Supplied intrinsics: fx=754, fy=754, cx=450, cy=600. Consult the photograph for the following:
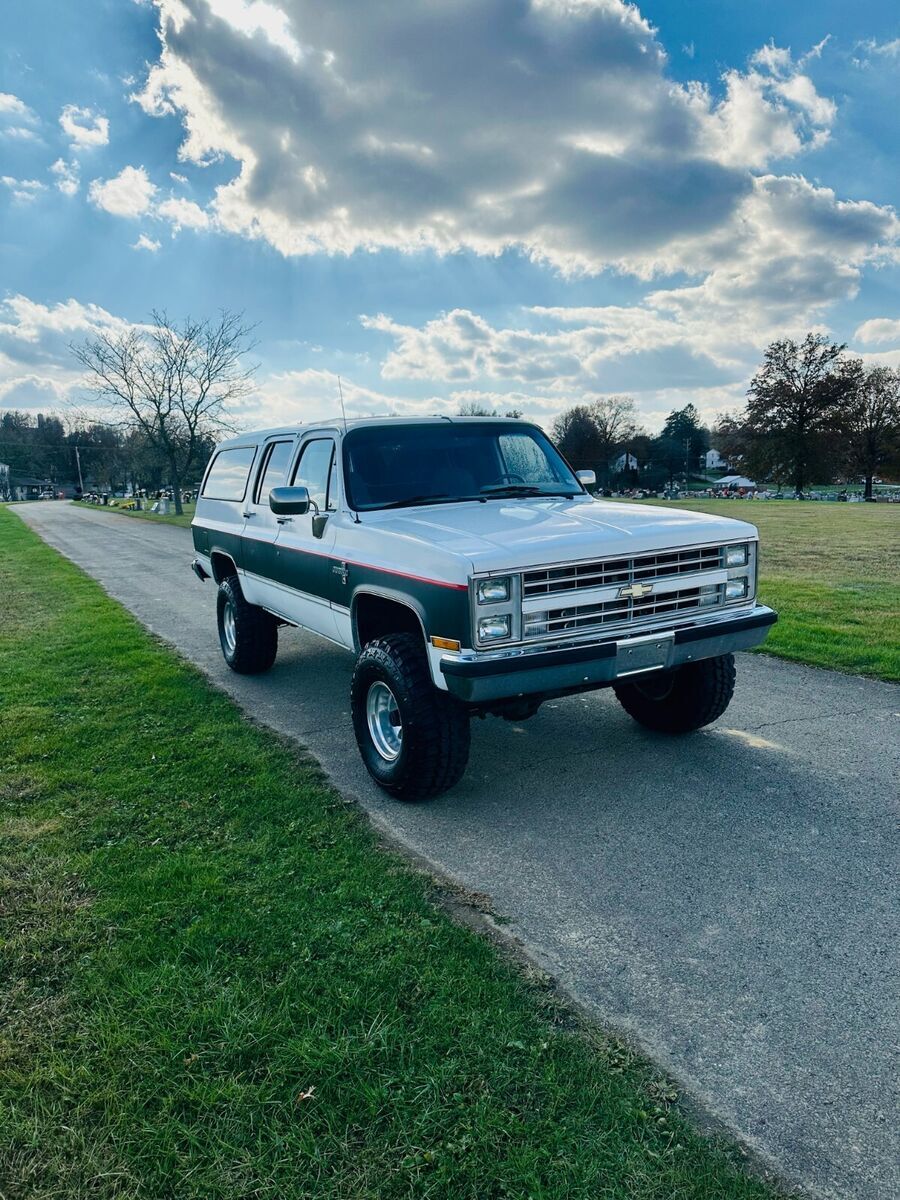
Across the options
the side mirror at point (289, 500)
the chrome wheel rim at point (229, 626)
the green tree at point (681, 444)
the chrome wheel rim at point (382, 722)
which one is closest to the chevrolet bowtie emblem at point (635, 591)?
the chrome wheel rim at point (382, 722)

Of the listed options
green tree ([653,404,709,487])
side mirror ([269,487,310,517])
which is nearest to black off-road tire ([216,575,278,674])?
side mirror ([269,487,310,517])

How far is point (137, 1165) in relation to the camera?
2057 mm

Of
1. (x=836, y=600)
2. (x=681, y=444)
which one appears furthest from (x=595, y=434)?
(x=836, y=600)

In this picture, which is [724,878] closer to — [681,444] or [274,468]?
[274,468]

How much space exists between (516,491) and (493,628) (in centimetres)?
179

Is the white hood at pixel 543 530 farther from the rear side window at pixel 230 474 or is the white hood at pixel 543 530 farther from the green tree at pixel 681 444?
the green tree at pixel 681 444

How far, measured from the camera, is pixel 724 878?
3428 mm

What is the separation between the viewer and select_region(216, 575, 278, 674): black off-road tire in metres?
7.07

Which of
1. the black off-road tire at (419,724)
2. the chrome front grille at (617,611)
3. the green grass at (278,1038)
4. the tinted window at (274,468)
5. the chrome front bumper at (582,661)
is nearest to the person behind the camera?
the green grass at (278,1038)

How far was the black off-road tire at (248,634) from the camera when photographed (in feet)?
23.2

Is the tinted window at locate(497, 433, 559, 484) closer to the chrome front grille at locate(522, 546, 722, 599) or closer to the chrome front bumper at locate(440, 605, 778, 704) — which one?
the chrome front grille at locate(522, 546, 722, 599)

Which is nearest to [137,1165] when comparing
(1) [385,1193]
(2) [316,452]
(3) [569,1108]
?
(1) [385,1193]

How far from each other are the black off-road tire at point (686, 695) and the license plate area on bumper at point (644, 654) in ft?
2.28

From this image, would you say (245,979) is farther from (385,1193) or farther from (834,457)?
(834,457)
